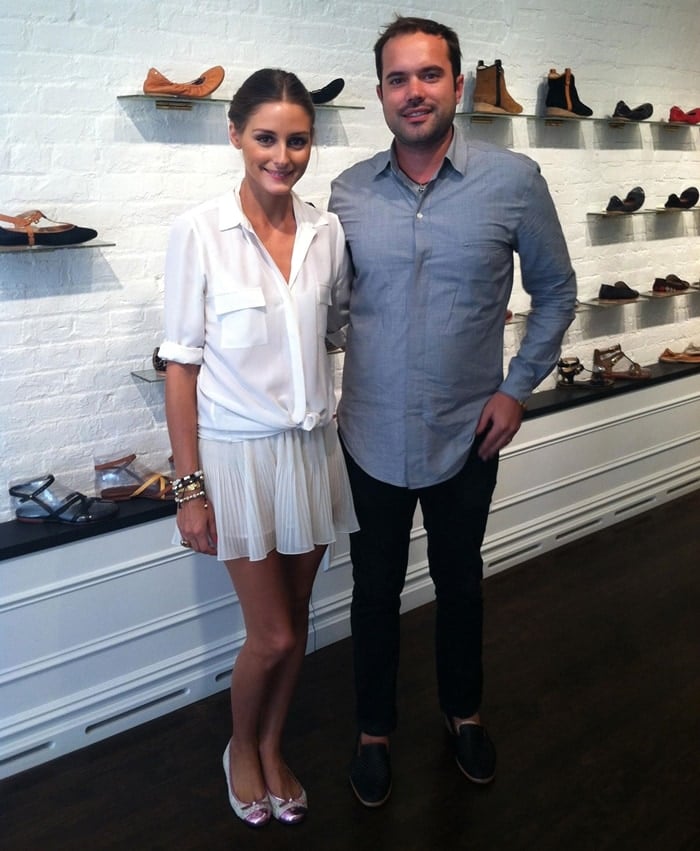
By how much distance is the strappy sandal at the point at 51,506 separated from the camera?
228cm

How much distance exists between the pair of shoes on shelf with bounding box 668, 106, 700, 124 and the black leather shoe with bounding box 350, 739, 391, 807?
323cm

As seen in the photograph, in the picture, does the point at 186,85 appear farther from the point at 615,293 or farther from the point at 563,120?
the point at 615,293

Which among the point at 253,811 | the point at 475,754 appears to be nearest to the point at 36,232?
the point at 253,811

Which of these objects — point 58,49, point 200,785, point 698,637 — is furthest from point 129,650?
point 698,637

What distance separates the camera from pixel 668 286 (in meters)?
4.02

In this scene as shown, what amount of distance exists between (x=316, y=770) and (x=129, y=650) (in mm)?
659

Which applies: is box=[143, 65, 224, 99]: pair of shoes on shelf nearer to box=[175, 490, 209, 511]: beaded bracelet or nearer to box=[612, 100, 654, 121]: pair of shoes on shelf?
box=[175, 490, 209, 511]: beaded bracelet

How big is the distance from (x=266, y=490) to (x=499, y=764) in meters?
1.08

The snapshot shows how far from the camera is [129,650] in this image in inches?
95.3

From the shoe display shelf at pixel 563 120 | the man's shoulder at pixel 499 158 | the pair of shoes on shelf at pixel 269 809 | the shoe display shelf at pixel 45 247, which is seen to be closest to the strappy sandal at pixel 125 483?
the shoe display shelf at pixel 45 247

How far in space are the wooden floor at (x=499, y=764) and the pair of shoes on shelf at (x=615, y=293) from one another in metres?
1.46

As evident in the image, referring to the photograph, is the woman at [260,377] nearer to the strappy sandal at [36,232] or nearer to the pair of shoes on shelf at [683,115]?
the strappy sandal at [36,232]

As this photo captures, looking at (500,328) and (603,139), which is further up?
(603,139)

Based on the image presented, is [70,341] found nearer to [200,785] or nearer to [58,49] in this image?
[58,49]
